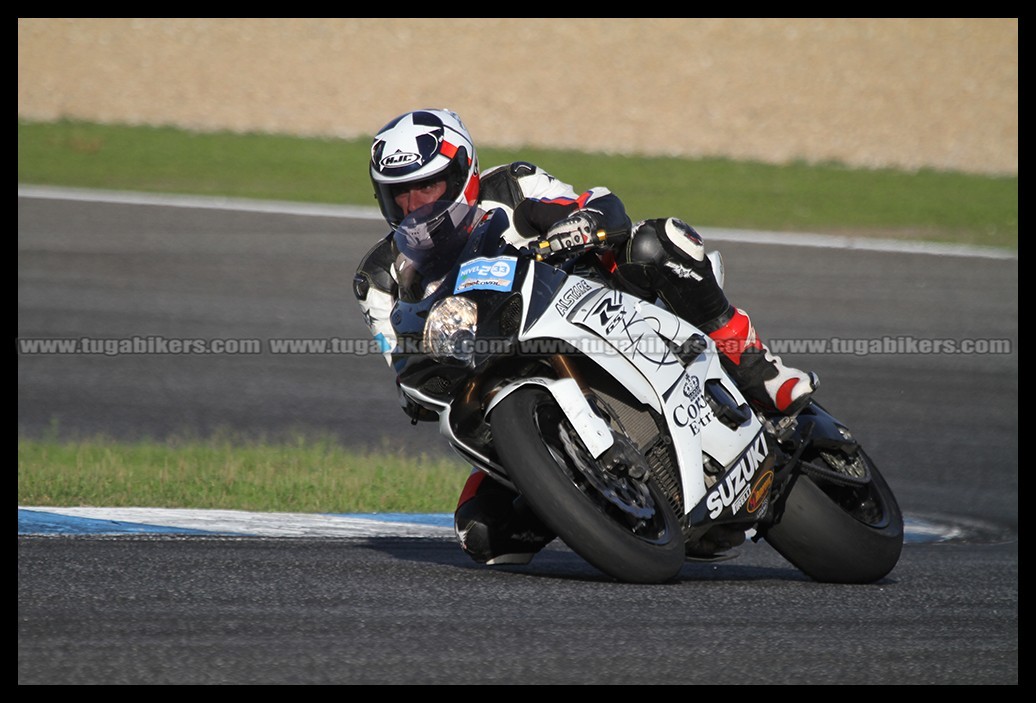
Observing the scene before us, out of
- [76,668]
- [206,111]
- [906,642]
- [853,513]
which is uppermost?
[76,668]

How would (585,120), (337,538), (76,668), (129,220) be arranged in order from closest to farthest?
(76,668)
(337,538)
(129,220)
(585,120)

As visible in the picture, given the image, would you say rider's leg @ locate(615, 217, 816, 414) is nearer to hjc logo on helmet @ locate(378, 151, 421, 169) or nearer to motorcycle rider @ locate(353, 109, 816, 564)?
motorcycle rider @ locate(353, 109, 816, 564)

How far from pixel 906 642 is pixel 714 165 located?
15.0 metres

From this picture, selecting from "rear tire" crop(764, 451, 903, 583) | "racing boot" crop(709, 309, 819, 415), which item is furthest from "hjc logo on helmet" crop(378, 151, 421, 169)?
"rear tire" crop(764, 451, 903, 583)

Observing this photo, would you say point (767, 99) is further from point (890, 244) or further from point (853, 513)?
point (853, 513)

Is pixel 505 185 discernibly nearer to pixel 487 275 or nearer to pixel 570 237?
pixel 570 237

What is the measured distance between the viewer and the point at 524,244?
4812 millimetres

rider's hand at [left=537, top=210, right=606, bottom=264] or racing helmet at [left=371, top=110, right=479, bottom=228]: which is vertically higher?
racing helmet at [left=371, top=110, right=479, bottom=228]

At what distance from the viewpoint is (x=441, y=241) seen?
15.0 feet

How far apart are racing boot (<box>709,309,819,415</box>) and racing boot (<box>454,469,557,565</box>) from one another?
3.01ft

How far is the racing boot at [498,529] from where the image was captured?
5.04 m

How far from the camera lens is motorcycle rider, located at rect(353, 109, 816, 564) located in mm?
4637

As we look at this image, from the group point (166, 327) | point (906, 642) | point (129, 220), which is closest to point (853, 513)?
point (906, 642)
